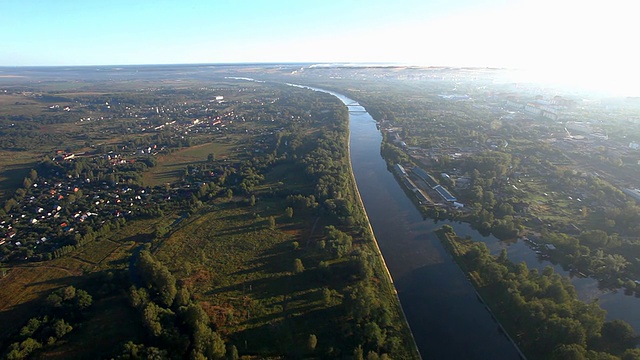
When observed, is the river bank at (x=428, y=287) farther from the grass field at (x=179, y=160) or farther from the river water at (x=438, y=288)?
the grass field at (x=179, y=160)

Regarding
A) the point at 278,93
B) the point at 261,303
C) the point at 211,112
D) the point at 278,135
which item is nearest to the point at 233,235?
the point at 261,303

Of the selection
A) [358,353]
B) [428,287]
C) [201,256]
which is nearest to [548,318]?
[428,287]

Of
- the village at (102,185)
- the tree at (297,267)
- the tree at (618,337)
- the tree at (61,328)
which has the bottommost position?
the tree at (618,337)

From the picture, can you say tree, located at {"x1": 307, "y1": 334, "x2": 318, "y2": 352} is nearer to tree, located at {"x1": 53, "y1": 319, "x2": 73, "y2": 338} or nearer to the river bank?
the river bank

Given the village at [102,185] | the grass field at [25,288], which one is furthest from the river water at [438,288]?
the grass field at [25,288]

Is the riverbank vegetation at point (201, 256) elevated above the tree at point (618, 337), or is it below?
above

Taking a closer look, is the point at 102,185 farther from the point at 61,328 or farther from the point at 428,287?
the point at 428,287

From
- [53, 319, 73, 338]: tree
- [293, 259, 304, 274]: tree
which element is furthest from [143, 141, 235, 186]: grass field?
[293, 259, 304, 274]: tree
